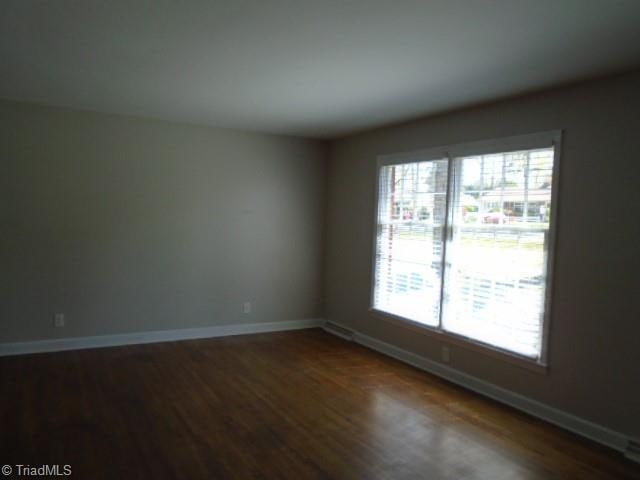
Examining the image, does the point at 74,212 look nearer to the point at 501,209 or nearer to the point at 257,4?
the point at 257,4

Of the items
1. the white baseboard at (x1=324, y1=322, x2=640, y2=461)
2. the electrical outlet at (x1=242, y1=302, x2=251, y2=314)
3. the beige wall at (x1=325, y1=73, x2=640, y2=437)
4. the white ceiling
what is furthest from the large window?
the electrical outlet at (x1=242, y1=302, x2=251, y2=314)

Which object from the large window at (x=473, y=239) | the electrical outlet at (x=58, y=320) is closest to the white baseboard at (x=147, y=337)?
the electrical outlet at (x=58, y=320)

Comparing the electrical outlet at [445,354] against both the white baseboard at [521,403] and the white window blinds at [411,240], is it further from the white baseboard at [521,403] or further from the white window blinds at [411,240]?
the white window blinds at [411,240]

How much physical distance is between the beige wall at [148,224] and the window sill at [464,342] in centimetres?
150

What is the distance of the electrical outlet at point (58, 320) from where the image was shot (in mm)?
4680

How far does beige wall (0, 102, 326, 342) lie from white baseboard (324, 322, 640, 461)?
1766 millimetres

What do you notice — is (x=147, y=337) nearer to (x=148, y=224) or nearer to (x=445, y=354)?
(x=148, y=224)

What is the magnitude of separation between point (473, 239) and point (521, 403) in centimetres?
136

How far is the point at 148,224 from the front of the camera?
5.08m

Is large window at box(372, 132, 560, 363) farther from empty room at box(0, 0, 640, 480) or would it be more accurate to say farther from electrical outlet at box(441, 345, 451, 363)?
electrical outlet at box(441, 345, 451, 363)

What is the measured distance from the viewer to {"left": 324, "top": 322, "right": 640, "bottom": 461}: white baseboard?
9.98 ft

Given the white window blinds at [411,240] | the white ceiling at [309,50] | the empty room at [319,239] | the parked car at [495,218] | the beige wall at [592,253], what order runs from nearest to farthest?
the white ceiling at [309,50] → the empty room at [319,239] → the beige wall at [592,253] → the parked car at [495,218] → the white window blinds at [411,240]

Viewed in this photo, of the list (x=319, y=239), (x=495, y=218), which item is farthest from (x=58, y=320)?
(x=495, y=218)

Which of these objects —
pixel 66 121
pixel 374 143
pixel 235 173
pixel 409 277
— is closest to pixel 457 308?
pixel 409 277
